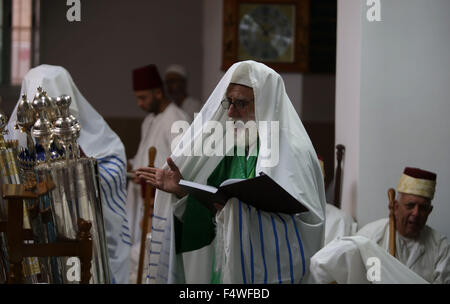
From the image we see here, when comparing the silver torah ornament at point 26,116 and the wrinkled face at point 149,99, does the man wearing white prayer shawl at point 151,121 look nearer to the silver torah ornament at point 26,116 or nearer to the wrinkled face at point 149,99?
the wrinkled face at point 149,99

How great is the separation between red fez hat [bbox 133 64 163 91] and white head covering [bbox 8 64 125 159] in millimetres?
2271

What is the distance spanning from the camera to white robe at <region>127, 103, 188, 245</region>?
675cm

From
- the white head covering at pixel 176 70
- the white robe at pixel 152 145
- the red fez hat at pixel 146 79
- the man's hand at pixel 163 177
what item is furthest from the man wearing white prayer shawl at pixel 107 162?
the white head covering at pixel 176 70

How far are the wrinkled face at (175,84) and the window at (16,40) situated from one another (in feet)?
5.08

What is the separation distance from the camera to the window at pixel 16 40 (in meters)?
8.58

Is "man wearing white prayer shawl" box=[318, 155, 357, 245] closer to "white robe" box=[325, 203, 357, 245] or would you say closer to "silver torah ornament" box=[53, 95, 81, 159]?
"white robe" box=[325, 203, 357, 245]

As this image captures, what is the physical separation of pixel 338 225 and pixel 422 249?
51cm

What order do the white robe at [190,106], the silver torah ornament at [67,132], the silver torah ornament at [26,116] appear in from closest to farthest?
the silver torah ornament at [67,132] < the silver torah ornament at [26,116] < the white robe at [190,106]

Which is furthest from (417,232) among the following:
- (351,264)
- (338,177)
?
(351,264)

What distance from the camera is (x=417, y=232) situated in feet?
14.8

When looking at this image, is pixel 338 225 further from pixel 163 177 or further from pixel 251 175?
pixel 163 177

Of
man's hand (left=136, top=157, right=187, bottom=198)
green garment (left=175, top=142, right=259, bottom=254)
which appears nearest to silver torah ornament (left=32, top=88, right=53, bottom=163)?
man's hand (left=136, top=157, right=187, bottom=198)

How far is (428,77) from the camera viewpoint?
15.0ft
